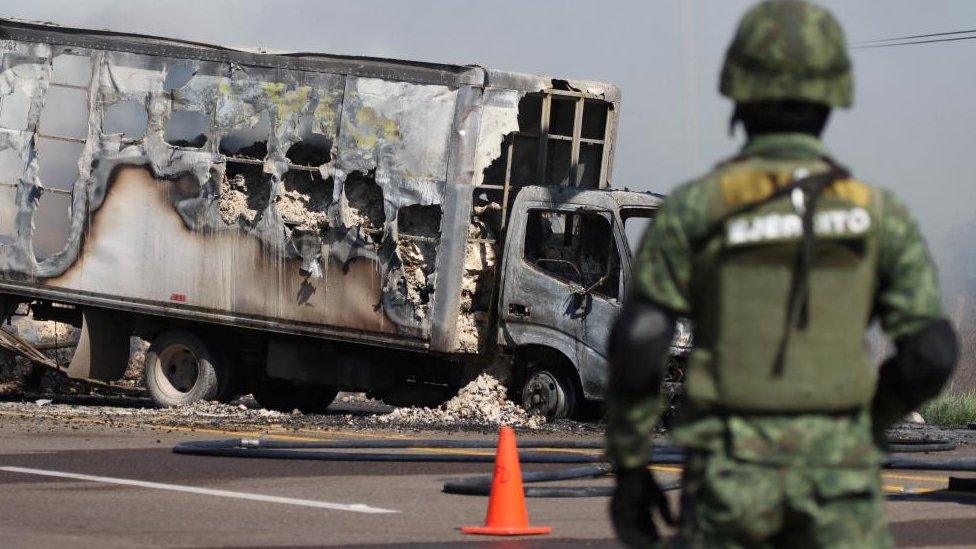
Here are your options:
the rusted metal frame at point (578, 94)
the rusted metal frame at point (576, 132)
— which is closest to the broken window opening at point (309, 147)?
the rusted metal frame at point (578, 94)

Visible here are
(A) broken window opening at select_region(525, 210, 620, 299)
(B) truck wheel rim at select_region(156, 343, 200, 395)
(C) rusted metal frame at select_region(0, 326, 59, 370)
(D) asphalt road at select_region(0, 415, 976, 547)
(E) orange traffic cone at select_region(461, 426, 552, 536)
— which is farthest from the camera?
(C) rusted metal frame at select_region(0, 326, 59, 370)

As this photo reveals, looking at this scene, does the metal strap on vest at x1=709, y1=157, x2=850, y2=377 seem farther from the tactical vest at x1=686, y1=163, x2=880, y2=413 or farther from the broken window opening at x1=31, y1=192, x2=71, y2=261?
the broken window opening at x1=31, y1=192, x2=71, y2=261

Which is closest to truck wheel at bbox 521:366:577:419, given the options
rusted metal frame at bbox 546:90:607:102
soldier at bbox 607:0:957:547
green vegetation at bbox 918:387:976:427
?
rusted metal frame at bbox 546:90:607:102

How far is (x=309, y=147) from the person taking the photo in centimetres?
1755

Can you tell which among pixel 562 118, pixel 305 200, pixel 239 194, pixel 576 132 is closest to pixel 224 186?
pixel 239 194

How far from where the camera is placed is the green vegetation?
22422 mm

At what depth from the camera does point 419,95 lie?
1711 centimetres

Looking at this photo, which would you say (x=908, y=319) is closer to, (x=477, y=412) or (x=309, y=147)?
(x=477, y=412)

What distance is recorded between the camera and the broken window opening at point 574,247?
1677 cm

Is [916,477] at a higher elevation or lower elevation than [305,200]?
lower

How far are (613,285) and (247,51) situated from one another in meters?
4.95

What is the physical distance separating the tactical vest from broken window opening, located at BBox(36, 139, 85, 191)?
1608cm

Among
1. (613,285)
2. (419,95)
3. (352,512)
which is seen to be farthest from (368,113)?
(352,512)

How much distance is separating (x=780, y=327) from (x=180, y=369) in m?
16.2
